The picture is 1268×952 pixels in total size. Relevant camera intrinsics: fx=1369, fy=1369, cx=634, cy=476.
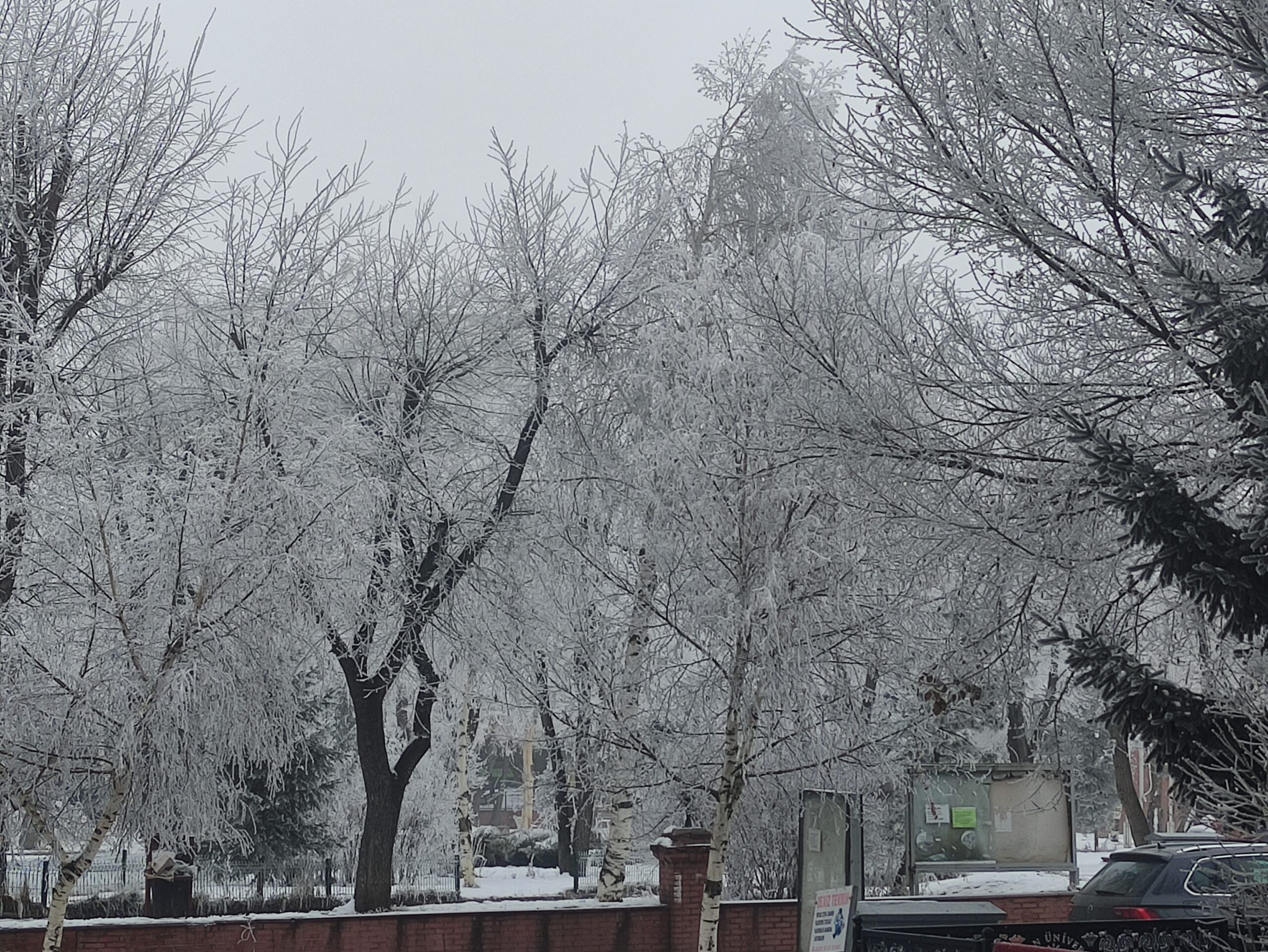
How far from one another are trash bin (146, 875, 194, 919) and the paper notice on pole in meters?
8.72

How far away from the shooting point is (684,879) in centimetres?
1512

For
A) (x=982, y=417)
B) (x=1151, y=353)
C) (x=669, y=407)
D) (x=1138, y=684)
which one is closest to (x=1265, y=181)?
(x=1151, y=353)

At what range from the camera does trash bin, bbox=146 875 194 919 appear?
1697 cm

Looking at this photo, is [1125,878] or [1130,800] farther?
[1130,800]

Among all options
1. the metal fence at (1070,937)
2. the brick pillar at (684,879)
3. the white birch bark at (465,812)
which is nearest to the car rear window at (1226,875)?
the metal fence at (1070,937)

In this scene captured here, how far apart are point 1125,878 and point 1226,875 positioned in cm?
663

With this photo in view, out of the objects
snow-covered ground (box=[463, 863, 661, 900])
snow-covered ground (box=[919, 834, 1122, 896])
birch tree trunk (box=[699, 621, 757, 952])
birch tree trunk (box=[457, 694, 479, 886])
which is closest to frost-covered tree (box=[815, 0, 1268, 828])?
birch tree trunk (box=[699, 621, 757, 952])

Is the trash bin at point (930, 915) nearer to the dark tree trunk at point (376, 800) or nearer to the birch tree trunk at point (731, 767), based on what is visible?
the birch tree trunk at point (731, 767)

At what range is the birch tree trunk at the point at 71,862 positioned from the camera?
10.4m

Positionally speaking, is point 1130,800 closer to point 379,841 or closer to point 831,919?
point 831,919

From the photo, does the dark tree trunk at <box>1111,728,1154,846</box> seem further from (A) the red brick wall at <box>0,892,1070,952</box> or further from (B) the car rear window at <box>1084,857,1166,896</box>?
(B) the car rear window at <box>1084,857,1166,896</box>

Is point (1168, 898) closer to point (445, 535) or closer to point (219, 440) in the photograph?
point (445, 535)

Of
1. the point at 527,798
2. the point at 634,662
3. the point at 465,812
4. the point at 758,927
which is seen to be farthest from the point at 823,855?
the point at 527,798

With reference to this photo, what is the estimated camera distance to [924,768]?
14.8 meters
